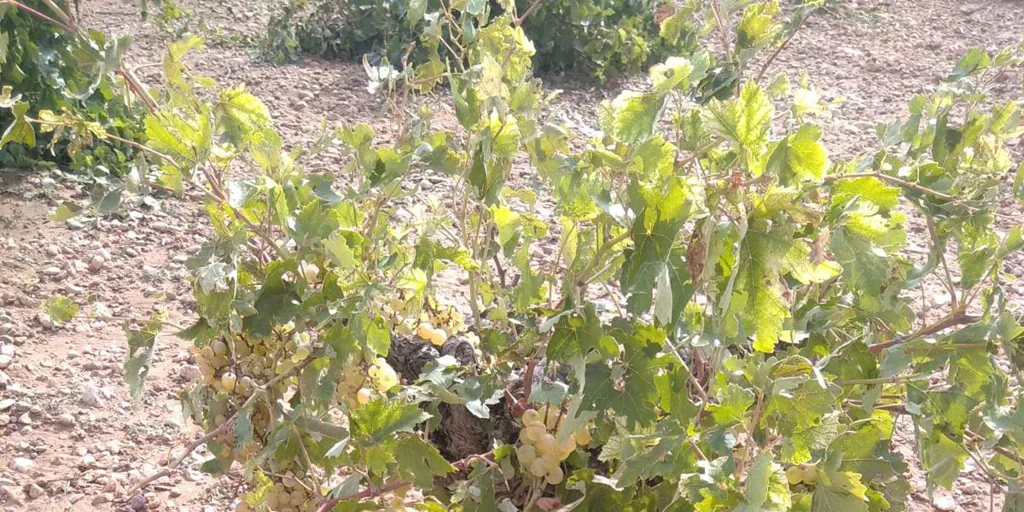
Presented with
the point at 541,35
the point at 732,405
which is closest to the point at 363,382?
the point at 732,405

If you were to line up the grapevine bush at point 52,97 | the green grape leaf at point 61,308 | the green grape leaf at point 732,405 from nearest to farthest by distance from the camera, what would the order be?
the green grape leaf at point 732,405 < the green grape leaf at point 61,308 < the grapevine bush at point 52,97

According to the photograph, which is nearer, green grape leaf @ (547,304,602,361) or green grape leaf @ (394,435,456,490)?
green grape leaf @ (547,304,602,361)

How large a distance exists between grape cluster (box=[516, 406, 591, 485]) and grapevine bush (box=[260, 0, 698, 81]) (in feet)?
A: 13.6

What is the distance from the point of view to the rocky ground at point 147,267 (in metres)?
2.46

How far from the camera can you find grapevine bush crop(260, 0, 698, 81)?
5.54 meters

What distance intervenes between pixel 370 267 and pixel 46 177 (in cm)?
283

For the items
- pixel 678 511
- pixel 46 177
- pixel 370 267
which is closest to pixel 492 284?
pixel 370 267

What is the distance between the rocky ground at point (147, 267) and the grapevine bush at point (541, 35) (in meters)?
0.17

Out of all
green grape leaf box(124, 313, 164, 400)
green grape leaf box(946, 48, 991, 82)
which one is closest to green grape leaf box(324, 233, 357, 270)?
green grape leaf box(124, 313, 164, 400)

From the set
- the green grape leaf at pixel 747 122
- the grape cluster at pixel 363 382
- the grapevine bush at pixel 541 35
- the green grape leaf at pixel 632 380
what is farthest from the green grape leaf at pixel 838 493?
the grapevine bush at pixel 541 35

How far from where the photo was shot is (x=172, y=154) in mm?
1364

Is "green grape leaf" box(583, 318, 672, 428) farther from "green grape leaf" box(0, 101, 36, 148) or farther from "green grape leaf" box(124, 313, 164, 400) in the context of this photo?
"green grape leaf" box(0, 101, 36, 148)

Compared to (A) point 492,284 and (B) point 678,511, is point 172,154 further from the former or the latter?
(B) point 678,511

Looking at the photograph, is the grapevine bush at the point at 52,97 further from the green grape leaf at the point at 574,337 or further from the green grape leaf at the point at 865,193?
the green grape leaf at the point at 865,193
